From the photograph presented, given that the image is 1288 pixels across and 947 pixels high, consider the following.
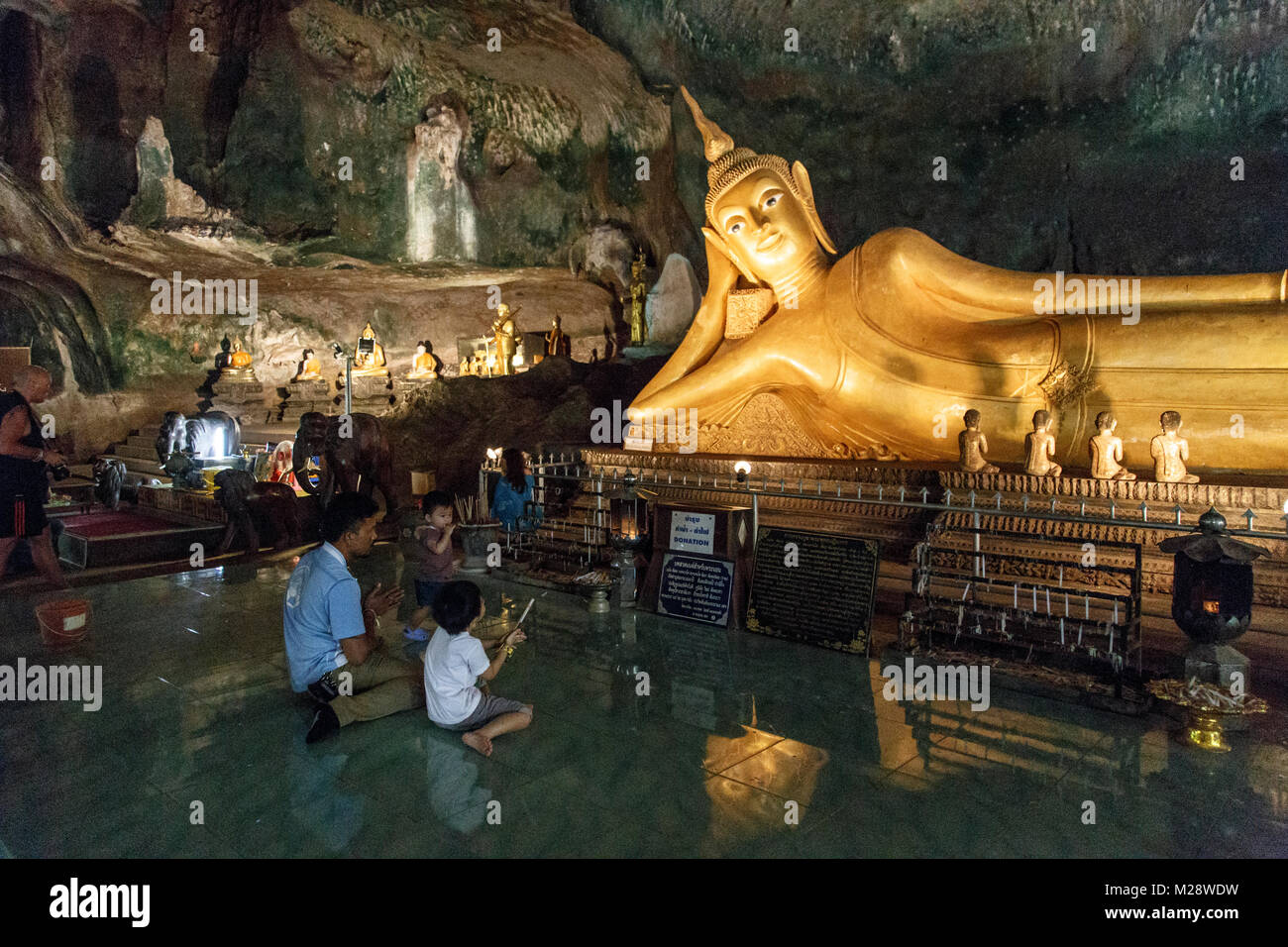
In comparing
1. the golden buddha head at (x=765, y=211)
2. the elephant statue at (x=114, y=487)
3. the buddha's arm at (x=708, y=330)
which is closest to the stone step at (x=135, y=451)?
the elephant statue at (x=114, y=487)

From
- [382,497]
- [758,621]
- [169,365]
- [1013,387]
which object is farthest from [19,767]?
[169,365]

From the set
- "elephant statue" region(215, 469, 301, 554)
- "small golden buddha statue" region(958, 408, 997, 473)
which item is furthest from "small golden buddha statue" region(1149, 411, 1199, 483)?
"elephant statue" region(215, 469, 301, 554)

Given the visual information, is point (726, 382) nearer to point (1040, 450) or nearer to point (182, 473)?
point (1040, 450)

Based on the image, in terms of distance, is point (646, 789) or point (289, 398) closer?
point (646, 789)

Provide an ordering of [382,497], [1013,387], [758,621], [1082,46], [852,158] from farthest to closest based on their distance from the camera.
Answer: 1. [852,158]
2. [1082,46]
3. [382,497]
4. [1013,387]
5. [758,621]

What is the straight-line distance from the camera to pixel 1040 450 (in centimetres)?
452

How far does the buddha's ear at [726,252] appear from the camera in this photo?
7.15 m

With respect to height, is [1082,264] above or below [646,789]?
above

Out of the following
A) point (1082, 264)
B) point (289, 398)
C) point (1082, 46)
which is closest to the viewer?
point (1082, 46)

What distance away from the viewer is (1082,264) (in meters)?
9.05

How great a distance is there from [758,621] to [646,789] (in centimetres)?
177

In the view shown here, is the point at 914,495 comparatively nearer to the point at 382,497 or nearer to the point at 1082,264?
the point at 382,497

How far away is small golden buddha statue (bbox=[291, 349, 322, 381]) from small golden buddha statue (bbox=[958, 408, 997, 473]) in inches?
524

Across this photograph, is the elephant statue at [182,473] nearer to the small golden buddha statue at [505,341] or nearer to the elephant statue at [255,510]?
the elephant statue at [255,510]
